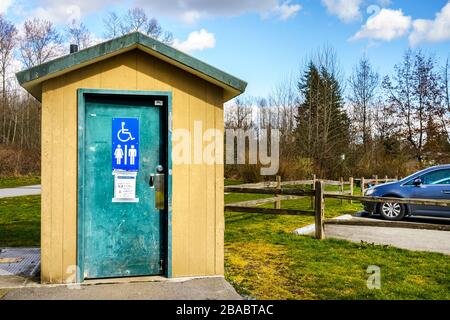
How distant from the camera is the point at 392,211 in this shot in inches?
475

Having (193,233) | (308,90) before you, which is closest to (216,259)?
(193,233)

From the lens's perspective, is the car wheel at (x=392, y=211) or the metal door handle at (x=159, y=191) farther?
the car wheel at (x=392, y=211)

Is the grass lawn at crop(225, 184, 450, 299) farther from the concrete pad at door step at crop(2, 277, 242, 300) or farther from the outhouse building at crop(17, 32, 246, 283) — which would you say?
the outhouse building at crop(17, 32, 246, 283)

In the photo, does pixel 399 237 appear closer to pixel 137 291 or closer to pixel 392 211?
pixel 392 211

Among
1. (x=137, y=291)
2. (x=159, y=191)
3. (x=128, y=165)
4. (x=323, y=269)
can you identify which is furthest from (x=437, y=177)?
(x=137, y=291)

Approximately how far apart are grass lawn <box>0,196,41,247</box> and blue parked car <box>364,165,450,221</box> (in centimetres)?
940

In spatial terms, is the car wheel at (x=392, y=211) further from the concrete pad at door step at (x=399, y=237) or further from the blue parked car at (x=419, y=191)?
the concrete pad at door step at (x=399, y=237)

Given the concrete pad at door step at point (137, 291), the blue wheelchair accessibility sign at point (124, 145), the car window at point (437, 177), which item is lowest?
the concrete pad at door step at point (137, 291)

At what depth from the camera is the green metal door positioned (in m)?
5.23

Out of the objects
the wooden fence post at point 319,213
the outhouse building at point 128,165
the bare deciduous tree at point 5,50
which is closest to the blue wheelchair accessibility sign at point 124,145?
the outhouse building at point 128,165

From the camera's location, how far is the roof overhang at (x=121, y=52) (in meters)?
4.91

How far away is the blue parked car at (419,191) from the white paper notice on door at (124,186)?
9.06m

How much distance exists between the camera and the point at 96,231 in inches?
206

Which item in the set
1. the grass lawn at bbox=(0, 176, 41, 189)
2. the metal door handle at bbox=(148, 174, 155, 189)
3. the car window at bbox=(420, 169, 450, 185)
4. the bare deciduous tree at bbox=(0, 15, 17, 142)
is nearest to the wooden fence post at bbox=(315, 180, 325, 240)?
the metal door handle at bbox=(148, 174, 155, 189)
